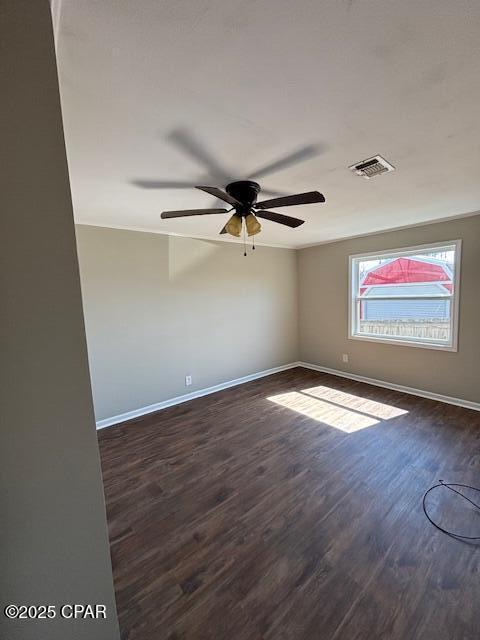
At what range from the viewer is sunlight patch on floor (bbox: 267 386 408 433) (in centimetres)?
300

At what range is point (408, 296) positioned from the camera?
12.2ft

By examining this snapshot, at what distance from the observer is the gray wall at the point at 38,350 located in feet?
2.08

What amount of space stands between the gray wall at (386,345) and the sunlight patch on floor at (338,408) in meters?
0.74

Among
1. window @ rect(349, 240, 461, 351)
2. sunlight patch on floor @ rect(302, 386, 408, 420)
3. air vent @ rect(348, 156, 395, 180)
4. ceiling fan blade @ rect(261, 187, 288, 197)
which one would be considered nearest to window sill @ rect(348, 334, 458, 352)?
window @ rect(349, 240, 461, 351)

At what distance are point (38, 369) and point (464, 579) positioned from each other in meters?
2.21

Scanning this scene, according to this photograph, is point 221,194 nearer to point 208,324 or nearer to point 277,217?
point 277,217

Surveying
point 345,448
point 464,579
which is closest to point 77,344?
point 464,579

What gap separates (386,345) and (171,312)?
3.19m

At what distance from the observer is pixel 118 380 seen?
317 centimetres

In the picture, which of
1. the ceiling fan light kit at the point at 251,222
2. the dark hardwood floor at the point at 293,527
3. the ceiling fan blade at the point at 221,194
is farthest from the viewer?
the ceiling fan light kit at the point at 251,222

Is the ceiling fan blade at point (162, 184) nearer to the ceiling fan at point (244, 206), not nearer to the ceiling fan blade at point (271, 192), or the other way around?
the ceiling fan at point (244, 206)

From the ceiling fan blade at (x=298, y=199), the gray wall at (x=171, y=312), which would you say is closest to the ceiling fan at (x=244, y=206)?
the ceiling fan blade at (x=298, y=199)

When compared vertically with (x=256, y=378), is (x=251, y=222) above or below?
above

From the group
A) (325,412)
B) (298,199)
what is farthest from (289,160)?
(325,412)
